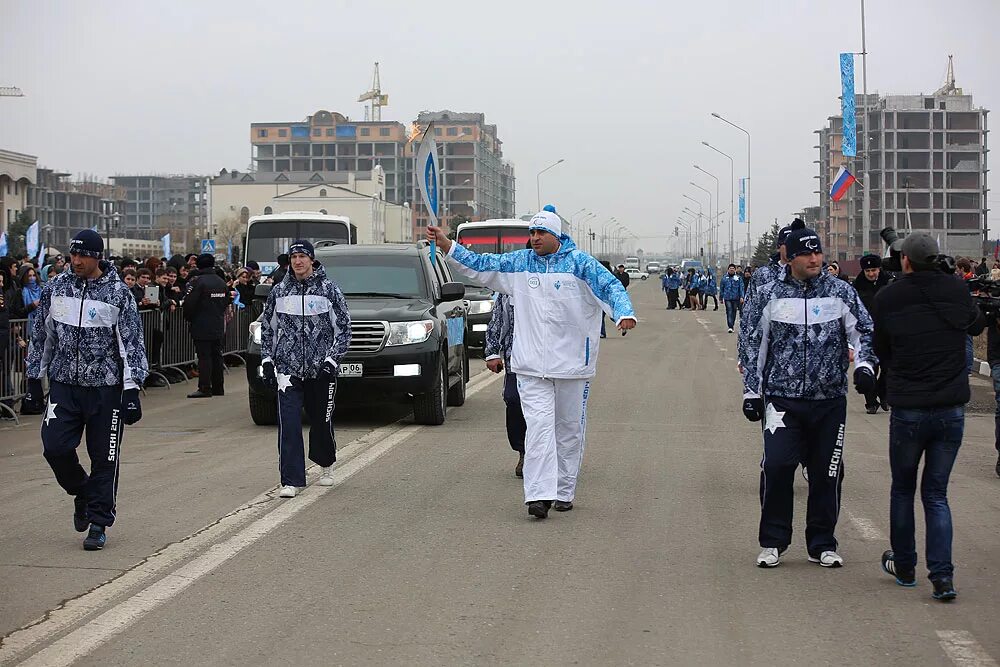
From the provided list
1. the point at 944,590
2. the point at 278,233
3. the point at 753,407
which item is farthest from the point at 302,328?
the point at 278,233

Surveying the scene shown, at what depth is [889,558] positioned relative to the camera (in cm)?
696

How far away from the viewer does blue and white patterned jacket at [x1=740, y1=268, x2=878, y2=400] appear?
281 inches

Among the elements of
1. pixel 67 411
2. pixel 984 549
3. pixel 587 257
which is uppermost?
pixel 587 257

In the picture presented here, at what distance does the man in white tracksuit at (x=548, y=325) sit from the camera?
8.73m

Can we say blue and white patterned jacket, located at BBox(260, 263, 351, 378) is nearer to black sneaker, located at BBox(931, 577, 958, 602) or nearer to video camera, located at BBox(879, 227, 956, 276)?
video camera, located at BBox(879, 227, 956, 276)

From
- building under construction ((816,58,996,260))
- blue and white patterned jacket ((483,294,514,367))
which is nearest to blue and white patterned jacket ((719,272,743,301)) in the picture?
blue and white patterned jacket ((483,294,514,367))

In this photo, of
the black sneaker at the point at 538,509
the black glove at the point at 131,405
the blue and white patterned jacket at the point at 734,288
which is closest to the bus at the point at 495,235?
the blue and white patterned jacket at the point at 734,288

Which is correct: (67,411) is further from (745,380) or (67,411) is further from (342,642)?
(745,380)

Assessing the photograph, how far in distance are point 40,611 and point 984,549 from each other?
17.6 feet

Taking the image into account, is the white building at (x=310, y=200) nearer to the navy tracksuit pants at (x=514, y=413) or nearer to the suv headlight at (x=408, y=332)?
the suv headlight at (x=408, y=332)

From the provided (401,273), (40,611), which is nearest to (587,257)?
(40,611)

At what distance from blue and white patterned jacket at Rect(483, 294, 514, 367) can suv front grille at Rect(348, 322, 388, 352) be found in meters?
3.69

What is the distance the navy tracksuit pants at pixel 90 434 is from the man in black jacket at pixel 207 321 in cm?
1023

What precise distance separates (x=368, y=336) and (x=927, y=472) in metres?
8.11
